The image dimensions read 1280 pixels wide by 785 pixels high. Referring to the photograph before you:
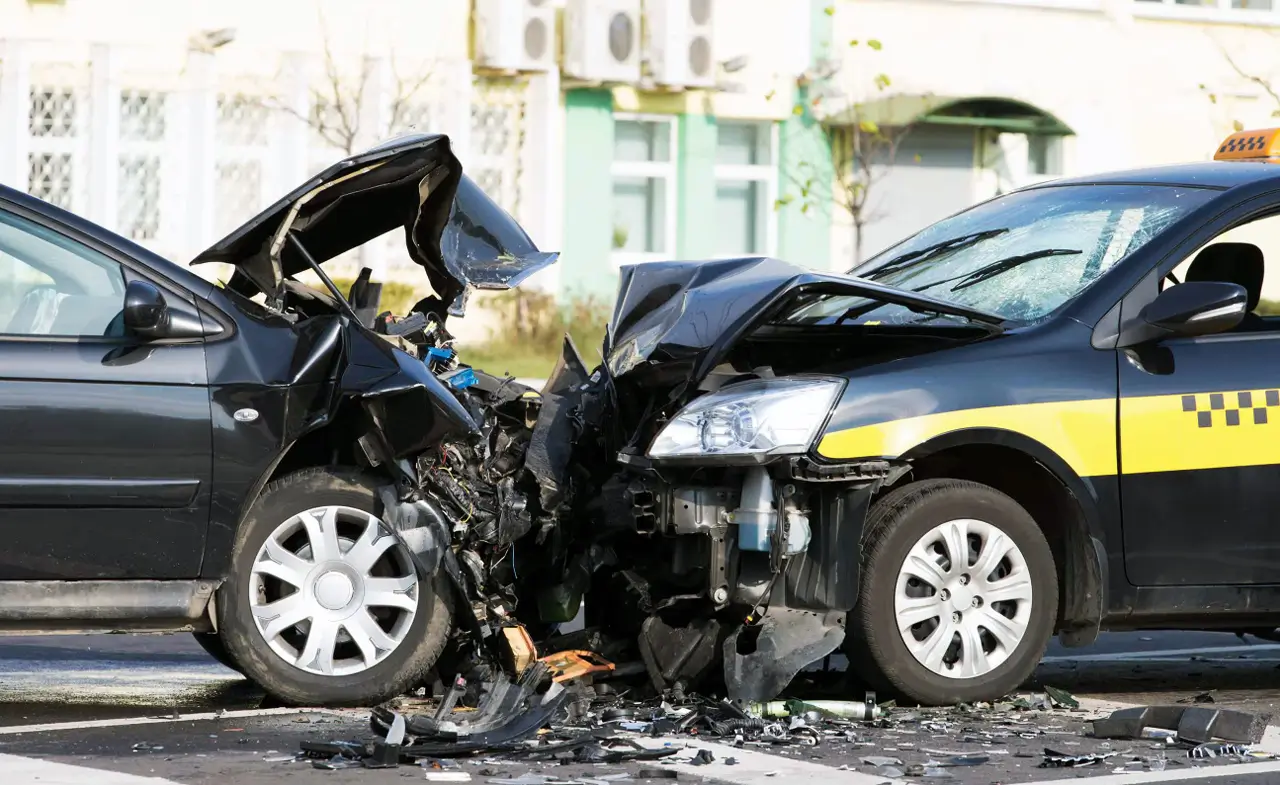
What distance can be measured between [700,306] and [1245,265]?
2.40m

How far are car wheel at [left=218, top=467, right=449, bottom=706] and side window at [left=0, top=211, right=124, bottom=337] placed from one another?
781 mm

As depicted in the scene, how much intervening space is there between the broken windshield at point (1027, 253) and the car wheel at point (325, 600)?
1.61 meters

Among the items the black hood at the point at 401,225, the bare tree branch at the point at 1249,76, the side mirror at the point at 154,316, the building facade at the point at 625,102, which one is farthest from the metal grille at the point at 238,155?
the side mirror at the point at 154,316

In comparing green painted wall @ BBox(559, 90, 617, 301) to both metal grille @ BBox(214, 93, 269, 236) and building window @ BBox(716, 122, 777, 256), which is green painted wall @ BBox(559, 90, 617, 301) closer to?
building window @ BBox(716, 122, 777, 256)

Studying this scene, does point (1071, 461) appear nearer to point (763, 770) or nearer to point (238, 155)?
point (763, 770)

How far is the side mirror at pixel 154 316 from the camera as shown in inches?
251

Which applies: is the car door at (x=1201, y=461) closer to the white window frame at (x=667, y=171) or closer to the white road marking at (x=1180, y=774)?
the white road marking at (x=1180, y=774)

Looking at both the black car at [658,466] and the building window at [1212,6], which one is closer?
the black car at [658,466]

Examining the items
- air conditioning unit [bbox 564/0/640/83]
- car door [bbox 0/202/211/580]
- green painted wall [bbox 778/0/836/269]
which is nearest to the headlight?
car door [bbox 0/202/211/580]

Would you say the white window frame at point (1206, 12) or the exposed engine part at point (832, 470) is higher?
the white window frame at point (1206, 12)

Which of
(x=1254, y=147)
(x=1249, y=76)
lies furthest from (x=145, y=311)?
(x=1249, y=76)

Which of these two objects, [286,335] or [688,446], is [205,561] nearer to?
[286,335]

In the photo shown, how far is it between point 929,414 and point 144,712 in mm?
2712

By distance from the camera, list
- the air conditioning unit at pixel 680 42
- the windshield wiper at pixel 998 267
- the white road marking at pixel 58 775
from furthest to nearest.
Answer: the air conditioning unit at pixel 680 42
the windshield wiper at pixel 998 267
the white road marking at pixel 58 775
